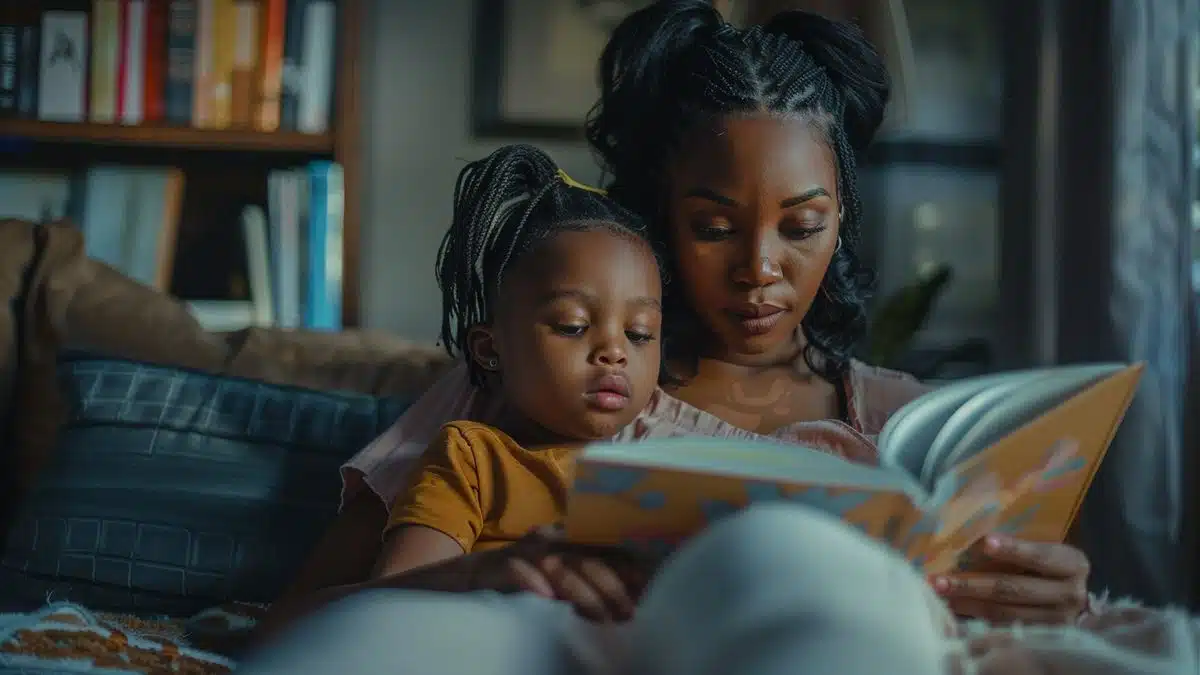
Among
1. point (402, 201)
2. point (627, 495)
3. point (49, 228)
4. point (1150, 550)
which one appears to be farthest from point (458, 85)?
point (627, 495)

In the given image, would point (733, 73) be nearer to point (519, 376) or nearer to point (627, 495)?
point (519, 376)

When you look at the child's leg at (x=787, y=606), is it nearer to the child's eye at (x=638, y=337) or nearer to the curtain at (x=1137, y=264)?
the child's eye at (x=638, y=337)

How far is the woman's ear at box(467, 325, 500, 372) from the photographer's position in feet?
3.85

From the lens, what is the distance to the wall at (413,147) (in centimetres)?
234

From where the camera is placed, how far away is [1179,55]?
1.81 meters

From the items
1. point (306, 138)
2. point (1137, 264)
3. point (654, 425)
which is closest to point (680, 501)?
point (654, 425)

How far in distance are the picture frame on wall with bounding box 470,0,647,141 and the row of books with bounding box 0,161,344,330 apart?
419mm

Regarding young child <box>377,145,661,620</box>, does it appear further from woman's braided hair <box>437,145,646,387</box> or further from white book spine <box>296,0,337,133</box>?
white book spine <box>296,0,337,133</box>

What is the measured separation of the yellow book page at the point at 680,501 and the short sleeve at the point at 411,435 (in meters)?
0.43

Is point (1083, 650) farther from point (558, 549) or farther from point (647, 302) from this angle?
point (647, 302)

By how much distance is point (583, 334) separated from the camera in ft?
3.56

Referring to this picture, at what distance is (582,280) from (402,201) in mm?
1326

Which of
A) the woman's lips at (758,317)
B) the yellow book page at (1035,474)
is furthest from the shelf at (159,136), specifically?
the yellow book page at (1035,474)

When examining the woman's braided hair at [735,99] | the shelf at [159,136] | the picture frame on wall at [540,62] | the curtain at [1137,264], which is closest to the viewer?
the woman's braided hair at [735,99]
